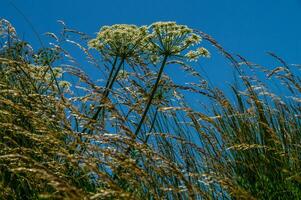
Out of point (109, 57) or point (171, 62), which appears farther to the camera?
point (109, 57)

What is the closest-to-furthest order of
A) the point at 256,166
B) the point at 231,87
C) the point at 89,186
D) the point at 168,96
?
the point at 89,186, the point at 256,166, the point at 168,96, the point at 231,87

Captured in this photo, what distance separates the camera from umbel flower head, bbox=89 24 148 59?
4406 millimetres

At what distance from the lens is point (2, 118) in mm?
3879

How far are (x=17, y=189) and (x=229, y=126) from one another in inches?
72.8

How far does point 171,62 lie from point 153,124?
498 millimetres

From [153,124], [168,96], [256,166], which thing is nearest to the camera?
[256,166]

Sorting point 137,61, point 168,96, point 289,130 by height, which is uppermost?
point 137,61

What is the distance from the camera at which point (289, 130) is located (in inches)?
177

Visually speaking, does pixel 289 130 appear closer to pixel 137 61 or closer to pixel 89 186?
pixel 137 61

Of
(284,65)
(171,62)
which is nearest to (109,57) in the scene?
(171,62)

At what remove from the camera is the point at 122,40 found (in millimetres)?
4484

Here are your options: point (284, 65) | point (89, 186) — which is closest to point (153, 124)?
point (89, 186)

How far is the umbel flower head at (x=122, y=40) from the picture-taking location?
4406mm

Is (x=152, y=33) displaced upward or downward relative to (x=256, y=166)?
upward
